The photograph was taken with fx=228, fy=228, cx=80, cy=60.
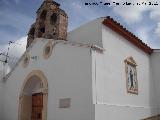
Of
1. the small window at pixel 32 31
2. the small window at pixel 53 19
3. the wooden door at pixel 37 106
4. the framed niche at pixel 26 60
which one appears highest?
the small window at pixel 53 19

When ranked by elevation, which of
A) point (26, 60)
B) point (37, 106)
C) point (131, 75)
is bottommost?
point (37, 106)

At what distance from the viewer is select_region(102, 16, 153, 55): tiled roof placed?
10.9 m

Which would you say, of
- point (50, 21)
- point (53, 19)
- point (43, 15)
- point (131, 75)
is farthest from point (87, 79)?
point (43, 15)

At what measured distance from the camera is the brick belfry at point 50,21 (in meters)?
17.0

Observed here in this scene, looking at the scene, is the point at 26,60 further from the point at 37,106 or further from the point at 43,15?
the point at 43,15

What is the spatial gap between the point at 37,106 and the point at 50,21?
750 centimetres

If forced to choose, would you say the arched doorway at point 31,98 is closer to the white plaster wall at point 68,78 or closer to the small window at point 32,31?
the white plaster wall at point 68,78

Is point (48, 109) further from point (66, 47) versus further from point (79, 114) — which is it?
point (66, 47)

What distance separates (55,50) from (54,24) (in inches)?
271

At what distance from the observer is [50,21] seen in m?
17.5

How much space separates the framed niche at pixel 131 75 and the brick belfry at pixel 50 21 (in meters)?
6.16

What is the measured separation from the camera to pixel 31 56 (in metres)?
12.9

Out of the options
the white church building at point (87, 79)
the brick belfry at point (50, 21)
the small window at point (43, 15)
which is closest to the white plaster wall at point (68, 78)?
the white church building at point (87, 79)

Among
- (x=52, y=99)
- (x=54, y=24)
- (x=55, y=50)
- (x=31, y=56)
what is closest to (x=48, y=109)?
(x=52, y=99)
